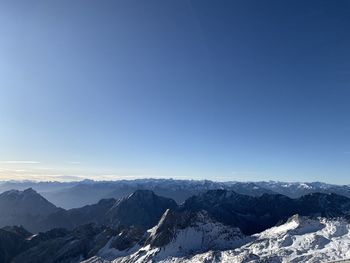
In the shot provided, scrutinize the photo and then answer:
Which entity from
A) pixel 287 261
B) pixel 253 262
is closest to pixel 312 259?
pixel 287 261

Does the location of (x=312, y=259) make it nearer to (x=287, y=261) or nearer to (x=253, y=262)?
(x=287, y=261)

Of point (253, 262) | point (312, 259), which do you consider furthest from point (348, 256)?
point (253, 262)

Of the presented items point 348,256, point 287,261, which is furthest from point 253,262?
point 348,256

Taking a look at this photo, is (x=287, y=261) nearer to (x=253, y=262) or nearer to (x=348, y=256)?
(x=253, y=262)

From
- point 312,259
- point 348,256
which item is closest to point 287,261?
point 312,259
